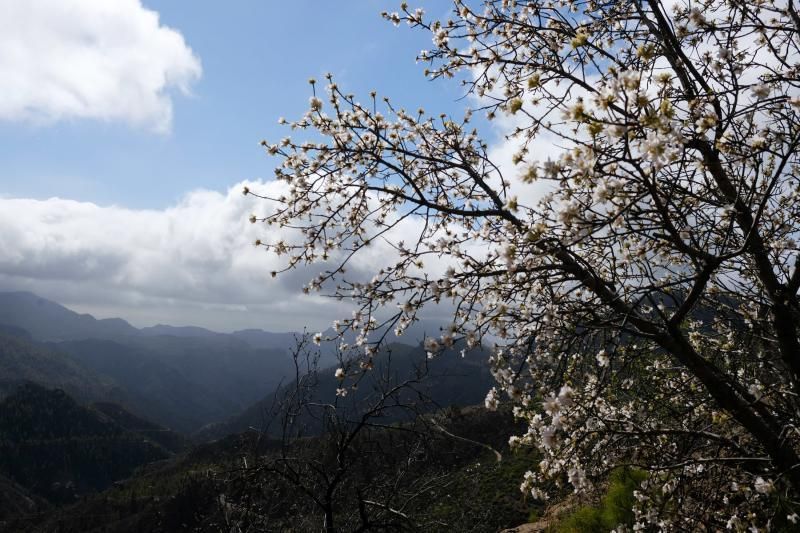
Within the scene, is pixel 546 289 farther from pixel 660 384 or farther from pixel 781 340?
pixel 660 384

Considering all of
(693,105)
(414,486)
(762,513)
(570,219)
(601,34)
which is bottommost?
(414,486)

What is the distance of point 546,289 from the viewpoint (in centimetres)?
554

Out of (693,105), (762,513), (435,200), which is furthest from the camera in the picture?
(435,200)

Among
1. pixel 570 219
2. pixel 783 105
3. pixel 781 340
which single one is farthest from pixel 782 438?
pixel 570 219

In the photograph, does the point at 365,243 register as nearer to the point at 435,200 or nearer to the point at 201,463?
the point at 435,200

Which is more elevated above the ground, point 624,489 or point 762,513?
point 762,513

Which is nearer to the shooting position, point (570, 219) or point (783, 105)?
point (570, 219)

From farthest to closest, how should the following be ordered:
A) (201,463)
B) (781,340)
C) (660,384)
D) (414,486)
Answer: (201,463), (414,486), (660,384), (781,340)

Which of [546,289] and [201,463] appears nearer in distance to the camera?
[546,289]

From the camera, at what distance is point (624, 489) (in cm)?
1017

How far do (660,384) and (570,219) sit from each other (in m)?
6.59

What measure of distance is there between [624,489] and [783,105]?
335 inches

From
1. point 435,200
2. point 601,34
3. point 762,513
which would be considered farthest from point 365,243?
point 762,513

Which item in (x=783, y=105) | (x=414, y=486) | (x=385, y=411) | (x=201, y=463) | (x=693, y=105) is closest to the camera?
(x=693, y=105)
